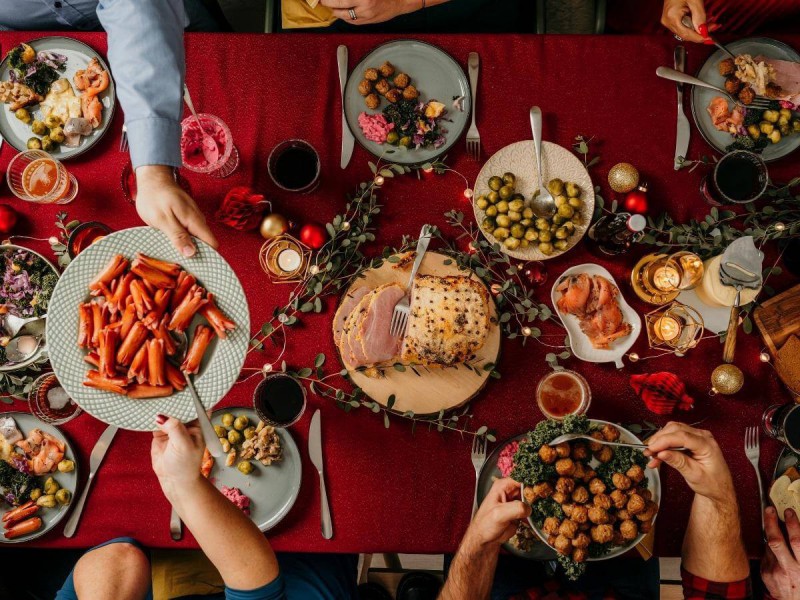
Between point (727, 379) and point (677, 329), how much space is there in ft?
0.72

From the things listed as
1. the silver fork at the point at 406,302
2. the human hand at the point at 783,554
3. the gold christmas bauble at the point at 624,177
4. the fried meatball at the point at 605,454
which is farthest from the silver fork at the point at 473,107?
the human hand at the point at 783,554

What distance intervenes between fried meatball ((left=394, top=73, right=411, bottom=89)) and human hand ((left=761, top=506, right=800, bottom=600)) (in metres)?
1.79

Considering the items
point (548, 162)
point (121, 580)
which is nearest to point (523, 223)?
point (548, 162)

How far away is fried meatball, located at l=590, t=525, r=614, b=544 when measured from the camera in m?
1.43

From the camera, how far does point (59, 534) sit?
1.82m

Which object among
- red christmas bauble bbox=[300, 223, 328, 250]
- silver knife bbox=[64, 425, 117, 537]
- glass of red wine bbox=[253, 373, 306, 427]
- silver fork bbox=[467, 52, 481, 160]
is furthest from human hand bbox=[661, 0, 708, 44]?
silver knife bbox=[64, 425, 117, 537]

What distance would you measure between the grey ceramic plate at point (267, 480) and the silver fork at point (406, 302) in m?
0.50

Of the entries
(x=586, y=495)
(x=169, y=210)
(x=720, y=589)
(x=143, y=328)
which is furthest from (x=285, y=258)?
(x=720, y=589)

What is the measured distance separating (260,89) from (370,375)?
1.05 meters

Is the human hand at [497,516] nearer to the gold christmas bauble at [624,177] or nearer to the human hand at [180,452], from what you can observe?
the human hand at [180,452]

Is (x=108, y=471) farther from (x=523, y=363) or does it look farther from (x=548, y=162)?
(x=548, y=162)

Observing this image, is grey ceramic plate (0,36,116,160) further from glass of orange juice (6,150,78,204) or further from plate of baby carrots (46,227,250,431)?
plate of baby carrots (46,227,250,431)

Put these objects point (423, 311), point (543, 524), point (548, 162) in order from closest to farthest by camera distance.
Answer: point (543, 524)
point (423, 311)
point (548, 162)

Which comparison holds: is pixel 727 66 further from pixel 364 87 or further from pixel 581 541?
pixel 581 541
